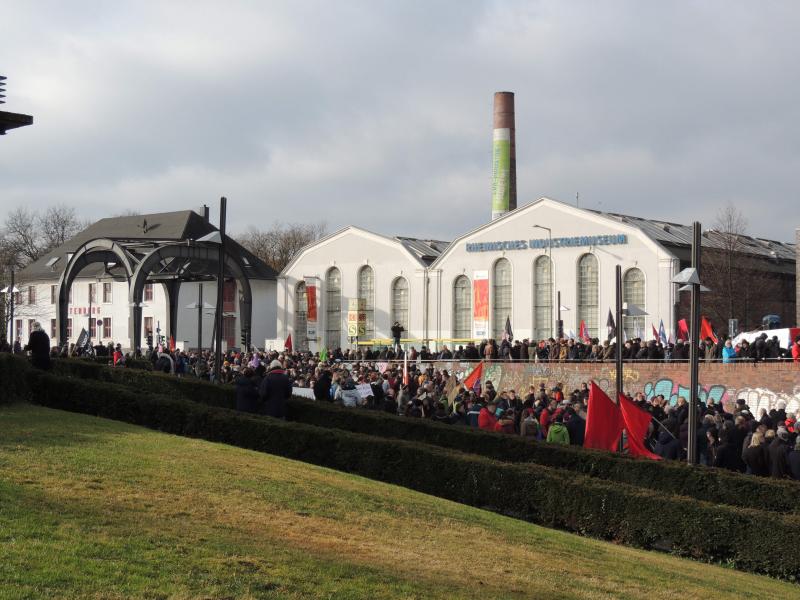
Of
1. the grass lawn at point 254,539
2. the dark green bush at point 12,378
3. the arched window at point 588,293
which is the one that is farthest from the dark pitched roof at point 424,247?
the grass lawn at point 254,539

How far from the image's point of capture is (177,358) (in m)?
34.9

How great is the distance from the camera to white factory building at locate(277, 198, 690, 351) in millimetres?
55469

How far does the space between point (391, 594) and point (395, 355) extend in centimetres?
3884

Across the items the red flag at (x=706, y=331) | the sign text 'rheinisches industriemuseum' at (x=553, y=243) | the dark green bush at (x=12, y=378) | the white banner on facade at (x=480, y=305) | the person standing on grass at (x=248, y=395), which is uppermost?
the sign text 'rheinisches industriemuseum' at (x=553, y=243)

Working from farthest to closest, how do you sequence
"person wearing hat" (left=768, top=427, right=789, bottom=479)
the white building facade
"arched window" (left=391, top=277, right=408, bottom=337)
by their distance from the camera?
the white building facade
"arched window" (left=391, top=277, right=408, bottom=337)
"person wearing hat" (left=768, top=427, right=789, bottom=479)

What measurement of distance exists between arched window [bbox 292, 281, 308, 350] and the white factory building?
7 cm

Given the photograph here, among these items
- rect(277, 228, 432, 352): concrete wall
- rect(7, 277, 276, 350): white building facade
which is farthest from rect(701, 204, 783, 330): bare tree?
rect(7, 277, 276, 350): white building facade

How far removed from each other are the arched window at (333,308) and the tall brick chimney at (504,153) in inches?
465

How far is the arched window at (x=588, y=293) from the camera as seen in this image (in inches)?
2259

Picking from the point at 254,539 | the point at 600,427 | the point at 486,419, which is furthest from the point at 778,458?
the point at 254,539

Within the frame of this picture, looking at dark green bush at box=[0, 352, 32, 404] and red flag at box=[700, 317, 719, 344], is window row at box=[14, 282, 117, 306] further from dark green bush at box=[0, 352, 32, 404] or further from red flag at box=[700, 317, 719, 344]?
dark green bush at box=[0, 352, 32, 404]

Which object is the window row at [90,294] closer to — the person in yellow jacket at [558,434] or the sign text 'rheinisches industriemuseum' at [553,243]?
the sign text 'rheinisches industriemuseum' at [553,243]

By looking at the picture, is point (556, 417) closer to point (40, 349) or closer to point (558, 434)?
point (558, 434)

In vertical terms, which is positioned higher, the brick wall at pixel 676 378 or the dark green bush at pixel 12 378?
the dark green bush at pixel 12 378
